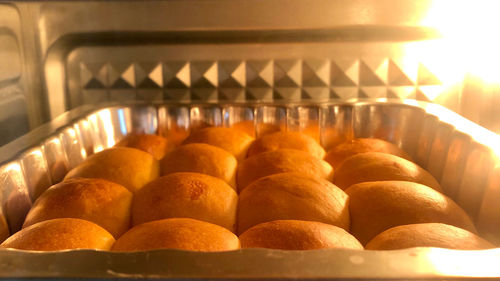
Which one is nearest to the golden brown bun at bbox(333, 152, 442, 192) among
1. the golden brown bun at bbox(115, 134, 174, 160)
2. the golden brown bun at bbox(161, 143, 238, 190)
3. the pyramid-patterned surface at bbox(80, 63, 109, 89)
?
the golden brown bun at bbox(161, 143, 238, 190)

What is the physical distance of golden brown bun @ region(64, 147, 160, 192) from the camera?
3.44 ft

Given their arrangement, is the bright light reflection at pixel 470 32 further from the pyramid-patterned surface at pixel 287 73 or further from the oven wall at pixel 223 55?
the pyramid-patterned surface at pixel 287 73

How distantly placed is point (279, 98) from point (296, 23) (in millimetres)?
235

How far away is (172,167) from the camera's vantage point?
44.1 inches

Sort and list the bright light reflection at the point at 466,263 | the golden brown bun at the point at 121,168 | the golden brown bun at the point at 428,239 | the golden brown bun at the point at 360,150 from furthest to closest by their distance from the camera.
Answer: the golden brown bun at the point at 360,150 < the golden brown bun at the point at 121,168 < the golden brown bun at the point at 428,239 < the bright light reflection at the point at 466,263

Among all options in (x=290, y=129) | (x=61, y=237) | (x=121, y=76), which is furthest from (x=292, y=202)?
(x=121, y=76)

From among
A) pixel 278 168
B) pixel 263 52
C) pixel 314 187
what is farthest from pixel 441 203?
pixel 263 52

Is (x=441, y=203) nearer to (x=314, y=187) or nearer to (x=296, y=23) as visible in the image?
(x=314, y=187)

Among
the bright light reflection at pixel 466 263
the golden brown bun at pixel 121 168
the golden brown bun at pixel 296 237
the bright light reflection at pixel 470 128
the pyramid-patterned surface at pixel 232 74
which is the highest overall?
the pyramid-patterned surface at pixel 232 74

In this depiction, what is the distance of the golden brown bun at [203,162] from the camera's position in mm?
1086

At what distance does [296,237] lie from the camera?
0.72 meters

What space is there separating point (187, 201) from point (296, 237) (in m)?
0.26

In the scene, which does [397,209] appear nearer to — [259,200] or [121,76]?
[259,200]

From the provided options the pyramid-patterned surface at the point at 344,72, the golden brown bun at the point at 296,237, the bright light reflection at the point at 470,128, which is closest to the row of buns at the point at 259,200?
the golden brown bun at the point at 296,237
